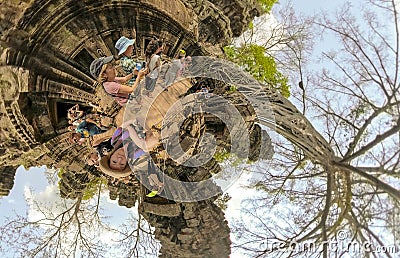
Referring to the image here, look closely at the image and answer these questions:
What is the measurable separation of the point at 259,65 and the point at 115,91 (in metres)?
5.81

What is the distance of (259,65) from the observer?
9.55 m

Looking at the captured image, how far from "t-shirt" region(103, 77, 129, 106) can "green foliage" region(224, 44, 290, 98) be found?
5.28 metres

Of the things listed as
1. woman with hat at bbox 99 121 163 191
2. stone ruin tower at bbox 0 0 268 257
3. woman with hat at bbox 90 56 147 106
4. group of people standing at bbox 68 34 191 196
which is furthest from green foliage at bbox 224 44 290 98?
woman with hat at bbox 99 121 163 191

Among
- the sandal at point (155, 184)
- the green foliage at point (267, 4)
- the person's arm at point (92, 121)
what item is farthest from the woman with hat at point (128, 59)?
the green foliage at point (267, 4)

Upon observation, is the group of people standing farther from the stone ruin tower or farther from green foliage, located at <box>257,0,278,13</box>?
green foliage, located at <box>257,0,278,13</box>

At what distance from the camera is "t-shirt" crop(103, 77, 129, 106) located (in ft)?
14.2

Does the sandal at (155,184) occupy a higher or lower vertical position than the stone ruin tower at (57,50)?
lower

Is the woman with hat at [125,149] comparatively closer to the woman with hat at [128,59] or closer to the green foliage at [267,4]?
the woman with hat at [128,59]

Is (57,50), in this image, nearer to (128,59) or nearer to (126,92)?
(128,59)

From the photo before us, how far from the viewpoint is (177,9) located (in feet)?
16.4

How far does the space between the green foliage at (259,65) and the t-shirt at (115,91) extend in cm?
528

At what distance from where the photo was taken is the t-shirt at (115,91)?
4.32 meters

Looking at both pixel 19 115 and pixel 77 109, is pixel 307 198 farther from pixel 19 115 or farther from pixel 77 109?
pixel 19 115

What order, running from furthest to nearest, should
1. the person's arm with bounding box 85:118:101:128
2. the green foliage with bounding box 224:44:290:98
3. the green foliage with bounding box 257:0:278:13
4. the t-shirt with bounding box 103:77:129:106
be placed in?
the green foliage with bounding box 257:0:278:13 < the green foliage with bounding box 224:44:290:98 < the person's arm with bounding box 85:118:101:128 < the t-shirt with bounding box 103:77:129:106
